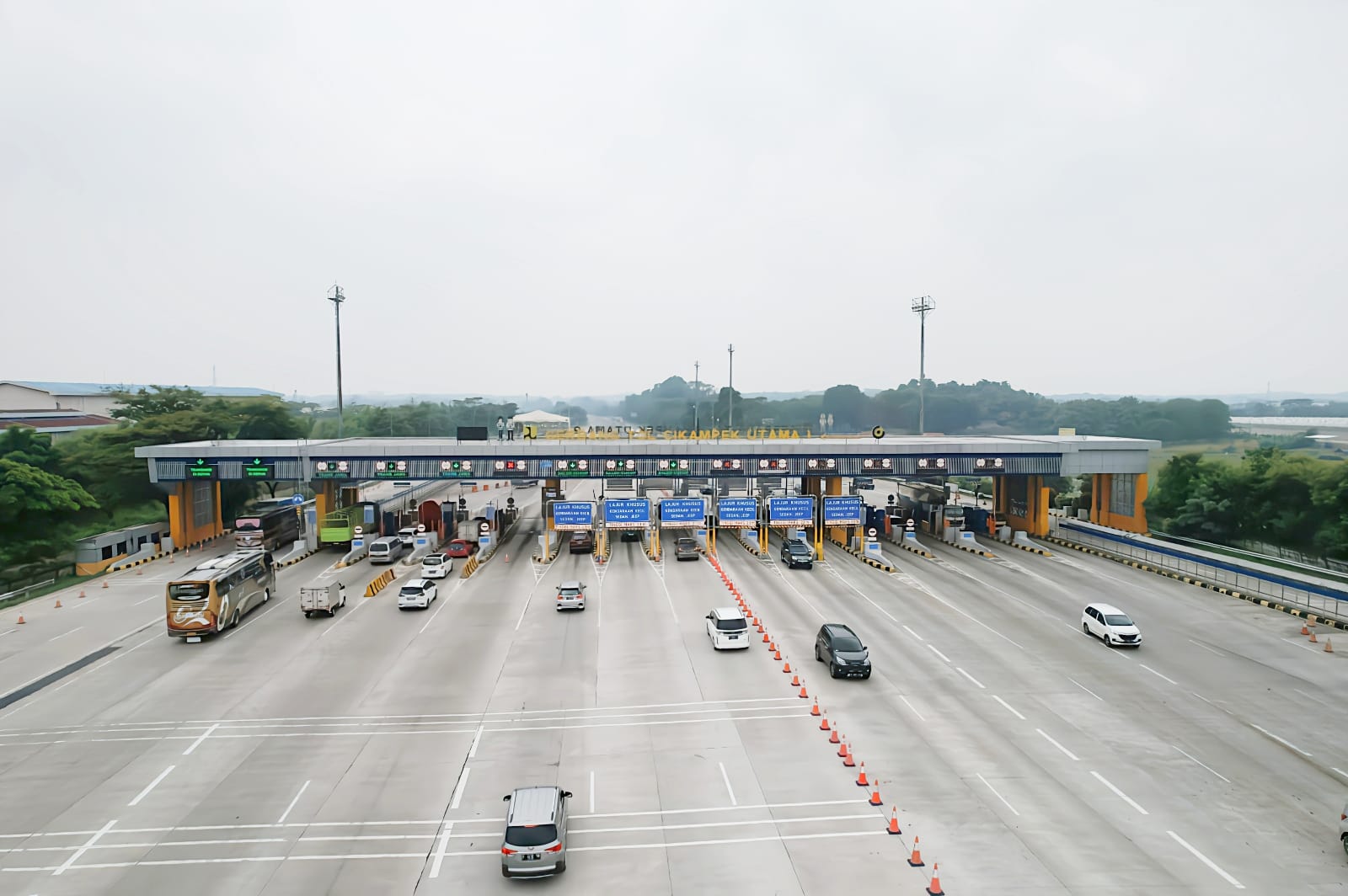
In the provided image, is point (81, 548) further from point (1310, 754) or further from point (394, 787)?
point (1310, 754)

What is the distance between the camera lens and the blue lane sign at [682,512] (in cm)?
5497

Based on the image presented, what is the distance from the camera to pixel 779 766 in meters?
21.3

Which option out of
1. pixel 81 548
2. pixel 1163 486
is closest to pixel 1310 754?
pixel 1163 486

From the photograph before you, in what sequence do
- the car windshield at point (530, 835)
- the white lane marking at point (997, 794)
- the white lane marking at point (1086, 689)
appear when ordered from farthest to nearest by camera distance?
1. the white lane marking at point (1086, 689)
2. the white lane marking at point (997, 794)
3. the car windshield at point (530, 835)

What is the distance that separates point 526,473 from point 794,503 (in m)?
19.2

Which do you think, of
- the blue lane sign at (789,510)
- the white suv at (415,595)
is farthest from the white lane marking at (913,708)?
the blue lane sign at (789,510)

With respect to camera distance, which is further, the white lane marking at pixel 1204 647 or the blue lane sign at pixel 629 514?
the blue lane sign at pixel 629 514

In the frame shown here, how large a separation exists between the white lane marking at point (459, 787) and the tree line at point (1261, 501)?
55.5 m

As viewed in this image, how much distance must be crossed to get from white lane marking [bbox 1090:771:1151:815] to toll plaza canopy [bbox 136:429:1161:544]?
1459 inches

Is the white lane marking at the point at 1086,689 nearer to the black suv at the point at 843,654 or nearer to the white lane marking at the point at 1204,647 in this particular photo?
the black suv at the point at 843,654

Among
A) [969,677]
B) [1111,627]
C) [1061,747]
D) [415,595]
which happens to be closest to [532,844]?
[1061,747]

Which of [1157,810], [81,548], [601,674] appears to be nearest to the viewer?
[1157,810]

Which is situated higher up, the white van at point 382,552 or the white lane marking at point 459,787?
the white van at point 382,552

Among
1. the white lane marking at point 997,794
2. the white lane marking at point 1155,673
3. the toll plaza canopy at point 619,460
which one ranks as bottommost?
the white lane marking at point 1155,673
